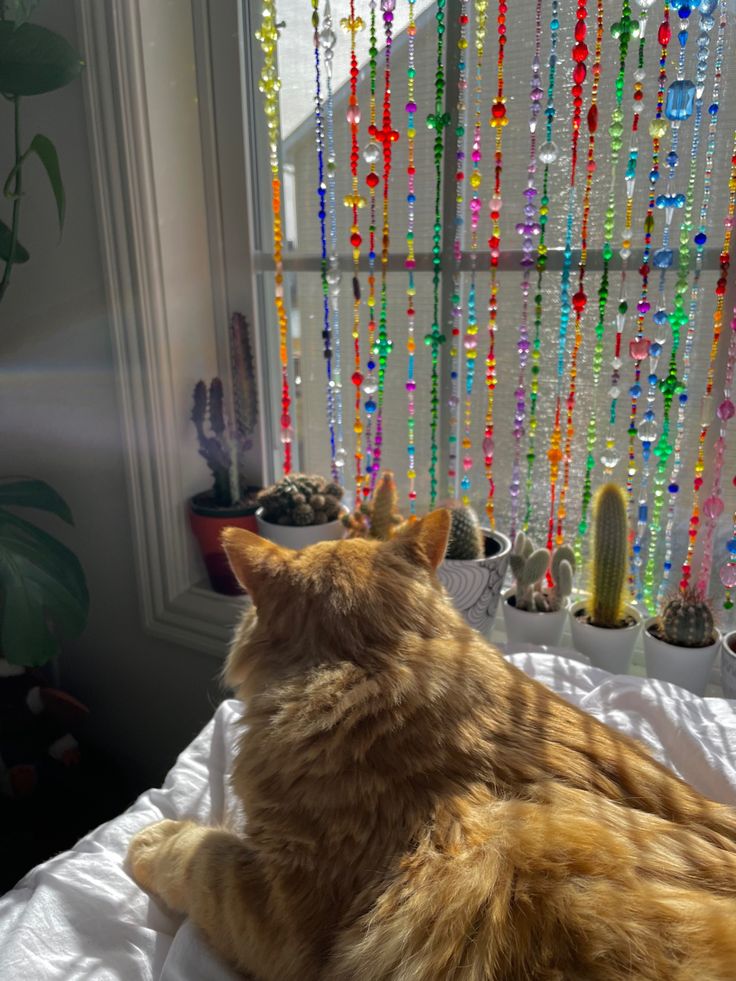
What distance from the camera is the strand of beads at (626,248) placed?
35.2 inches

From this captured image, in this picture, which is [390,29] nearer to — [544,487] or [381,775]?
[544,487]

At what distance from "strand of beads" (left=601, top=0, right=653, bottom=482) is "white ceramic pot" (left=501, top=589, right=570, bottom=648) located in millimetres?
245

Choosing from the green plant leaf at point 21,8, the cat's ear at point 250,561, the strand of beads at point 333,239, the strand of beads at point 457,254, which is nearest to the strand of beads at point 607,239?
the strand of beads at point 457,254

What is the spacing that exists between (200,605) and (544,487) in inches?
27.7

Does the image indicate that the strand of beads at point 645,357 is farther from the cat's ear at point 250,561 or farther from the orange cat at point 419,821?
the cat's ear at point 250,561

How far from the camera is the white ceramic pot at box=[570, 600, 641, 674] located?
1.04m

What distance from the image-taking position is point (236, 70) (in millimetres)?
1217

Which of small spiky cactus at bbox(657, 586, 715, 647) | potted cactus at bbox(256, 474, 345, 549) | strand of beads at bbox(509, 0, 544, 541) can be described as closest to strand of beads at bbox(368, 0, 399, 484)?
potted cactus at bbox(256, 474, 345, 549)

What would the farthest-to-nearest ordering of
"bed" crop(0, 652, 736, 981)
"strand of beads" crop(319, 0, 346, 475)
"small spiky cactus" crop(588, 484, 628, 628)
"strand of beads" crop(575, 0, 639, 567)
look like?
"strand of beads" crop(319, 0, 346, 475) → "small spiky cactus" crop(588, 484, 628, 628) → "strand of beads" crop(575, 0, 639, 567) → "bed" crop(0, 652, 736, 981)

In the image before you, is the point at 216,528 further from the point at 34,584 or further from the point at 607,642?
the point at 607,642

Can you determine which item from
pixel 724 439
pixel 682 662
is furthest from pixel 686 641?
pixel 724 439

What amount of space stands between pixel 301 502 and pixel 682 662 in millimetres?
626

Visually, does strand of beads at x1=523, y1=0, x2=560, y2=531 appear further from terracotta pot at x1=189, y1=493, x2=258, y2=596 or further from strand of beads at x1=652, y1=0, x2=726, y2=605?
terracotta pot at x1=189, y1=493, x2=258, y2=596

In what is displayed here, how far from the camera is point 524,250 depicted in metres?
1.04
